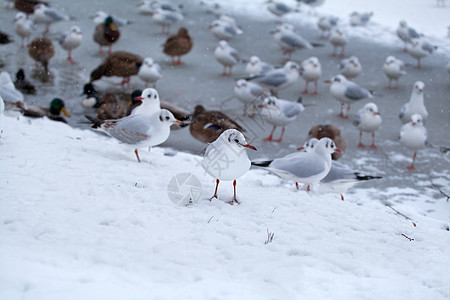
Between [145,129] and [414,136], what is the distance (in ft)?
15.0

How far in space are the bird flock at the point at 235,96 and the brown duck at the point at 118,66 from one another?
2cm

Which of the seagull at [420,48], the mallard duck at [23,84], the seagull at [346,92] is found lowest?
the mallard duck at [23,84]

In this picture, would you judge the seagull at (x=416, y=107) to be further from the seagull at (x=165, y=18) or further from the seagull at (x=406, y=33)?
the seagull at (x=165, y=18)

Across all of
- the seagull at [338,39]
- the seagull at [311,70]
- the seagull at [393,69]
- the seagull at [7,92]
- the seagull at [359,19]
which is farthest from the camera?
the seagull at [359,19]

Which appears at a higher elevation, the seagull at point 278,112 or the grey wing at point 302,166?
the grey wing at point 302,166

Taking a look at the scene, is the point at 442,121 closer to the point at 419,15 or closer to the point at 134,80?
the point at 134,80

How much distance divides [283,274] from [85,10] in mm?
15716

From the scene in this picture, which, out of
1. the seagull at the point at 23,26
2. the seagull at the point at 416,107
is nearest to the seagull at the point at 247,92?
the seagull at the point at 416,107

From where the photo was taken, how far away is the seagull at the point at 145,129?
6.16 m

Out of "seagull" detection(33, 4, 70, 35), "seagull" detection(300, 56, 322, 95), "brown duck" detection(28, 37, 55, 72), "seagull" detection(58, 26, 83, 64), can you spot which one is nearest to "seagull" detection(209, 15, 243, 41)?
"seagull" detection(300, 56, 322, 95)

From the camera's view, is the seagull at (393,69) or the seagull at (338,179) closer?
the seagull at (338,179)

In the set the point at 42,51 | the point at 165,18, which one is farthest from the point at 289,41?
the point at 42,51

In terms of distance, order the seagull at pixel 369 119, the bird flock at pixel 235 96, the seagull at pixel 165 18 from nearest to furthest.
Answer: the bird flock at pixel 235 96 → the seagull at pixel 369 119 → the seagull at pixel 165 18

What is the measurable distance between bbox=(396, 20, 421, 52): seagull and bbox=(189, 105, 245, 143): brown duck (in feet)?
25.6
